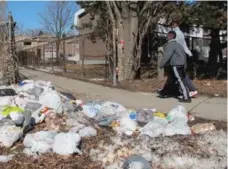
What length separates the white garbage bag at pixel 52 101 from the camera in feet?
22.3

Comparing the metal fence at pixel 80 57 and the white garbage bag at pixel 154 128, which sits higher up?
the metal fence at pixel 80 57

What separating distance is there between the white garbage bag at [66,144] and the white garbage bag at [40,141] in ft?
0.36

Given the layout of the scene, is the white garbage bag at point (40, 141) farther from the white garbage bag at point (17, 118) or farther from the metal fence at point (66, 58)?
the metal fence at point (66, 58)

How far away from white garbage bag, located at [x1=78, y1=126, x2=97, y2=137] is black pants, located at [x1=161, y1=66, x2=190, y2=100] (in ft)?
10.8

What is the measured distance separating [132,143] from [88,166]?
2.53 ft

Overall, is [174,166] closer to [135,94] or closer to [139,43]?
[135,94]

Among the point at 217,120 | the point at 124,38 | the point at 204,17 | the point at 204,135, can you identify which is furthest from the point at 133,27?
the point at 204,135

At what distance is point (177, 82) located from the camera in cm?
909

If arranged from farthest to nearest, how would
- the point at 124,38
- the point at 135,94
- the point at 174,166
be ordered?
the point at 124,38 → the point at 135,94 → the point at 174,166

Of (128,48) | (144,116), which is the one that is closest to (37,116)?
(144,116)

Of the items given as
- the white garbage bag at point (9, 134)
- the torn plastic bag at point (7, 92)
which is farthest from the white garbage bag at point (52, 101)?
the white garbage bag at point (9, 134)

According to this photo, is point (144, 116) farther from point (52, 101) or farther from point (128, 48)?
point (128, 48)

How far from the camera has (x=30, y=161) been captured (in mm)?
5090

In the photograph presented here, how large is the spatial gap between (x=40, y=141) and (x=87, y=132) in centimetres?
72
